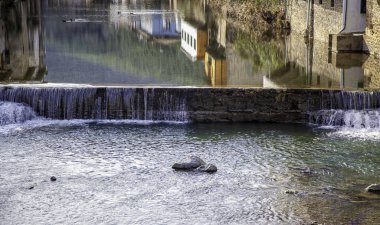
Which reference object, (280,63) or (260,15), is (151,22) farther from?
(280,63)

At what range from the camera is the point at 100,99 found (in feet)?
67.5

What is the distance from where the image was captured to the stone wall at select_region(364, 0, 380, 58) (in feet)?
92.3

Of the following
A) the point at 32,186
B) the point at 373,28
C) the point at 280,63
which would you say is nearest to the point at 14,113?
the point at 32,186

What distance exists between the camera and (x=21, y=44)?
110 feet

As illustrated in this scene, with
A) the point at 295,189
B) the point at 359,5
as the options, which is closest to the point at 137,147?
the point at 295,189

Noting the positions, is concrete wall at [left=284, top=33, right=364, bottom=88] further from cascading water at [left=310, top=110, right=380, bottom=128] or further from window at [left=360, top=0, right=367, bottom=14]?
cascading water at [left=310, top=110, right=380, bottom=128]

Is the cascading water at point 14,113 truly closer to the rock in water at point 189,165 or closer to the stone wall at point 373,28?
the rock in water at point 189,165

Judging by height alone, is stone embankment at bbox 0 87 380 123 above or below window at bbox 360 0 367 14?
below

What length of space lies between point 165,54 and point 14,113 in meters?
15.2

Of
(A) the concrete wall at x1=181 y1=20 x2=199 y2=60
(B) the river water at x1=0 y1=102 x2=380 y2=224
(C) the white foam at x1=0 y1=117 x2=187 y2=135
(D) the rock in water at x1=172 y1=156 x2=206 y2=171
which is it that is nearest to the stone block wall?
(A) the concrete wall at x1=181 y1=20 x2=199 y2=60

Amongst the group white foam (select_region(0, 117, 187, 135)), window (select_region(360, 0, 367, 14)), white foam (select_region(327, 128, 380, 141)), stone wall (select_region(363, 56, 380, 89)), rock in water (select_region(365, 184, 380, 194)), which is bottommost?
rock in water (select_region(365, 184, 380, 194))

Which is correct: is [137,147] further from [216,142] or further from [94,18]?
[94,18]

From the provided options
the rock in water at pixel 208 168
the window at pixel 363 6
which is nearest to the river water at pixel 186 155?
the rock in water at pixel 208 168

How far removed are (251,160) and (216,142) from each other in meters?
2.06
